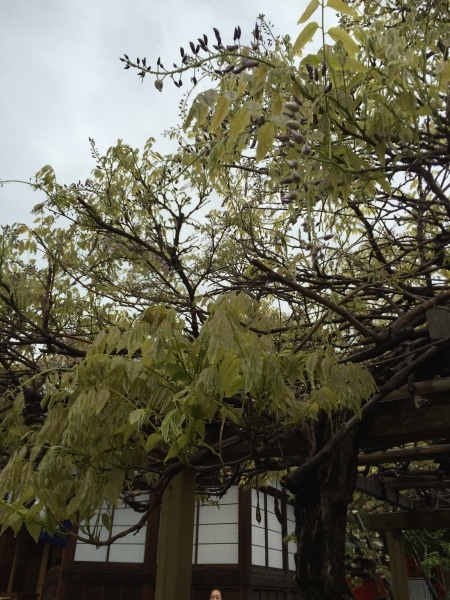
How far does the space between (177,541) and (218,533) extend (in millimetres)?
5347

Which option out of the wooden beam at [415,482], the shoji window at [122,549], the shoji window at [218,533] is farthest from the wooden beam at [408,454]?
the shoji window at [122,549]

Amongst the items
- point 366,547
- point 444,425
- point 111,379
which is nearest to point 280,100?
point 111,379

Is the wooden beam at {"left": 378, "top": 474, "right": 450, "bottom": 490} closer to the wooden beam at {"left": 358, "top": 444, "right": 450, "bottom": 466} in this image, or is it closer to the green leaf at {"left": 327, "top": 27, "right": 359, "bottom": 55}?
the wooden beam at {"left": 358, "top": 444, "right": 450, "bottom": 466}

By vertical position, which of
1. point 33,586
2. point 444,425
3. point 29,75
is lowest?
point 33,586

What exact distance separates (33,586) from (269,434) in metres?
8.37

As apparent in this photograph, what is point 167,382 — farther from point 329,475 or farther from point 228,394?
point 329,475

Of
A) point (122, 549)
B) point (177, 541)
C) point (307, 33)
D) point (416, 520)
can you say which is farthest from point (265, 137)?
point (122, 549)

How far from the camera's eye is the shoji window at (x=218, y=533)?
26.1ft

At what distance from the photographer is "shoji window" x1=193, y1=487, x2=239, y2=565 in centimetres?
795

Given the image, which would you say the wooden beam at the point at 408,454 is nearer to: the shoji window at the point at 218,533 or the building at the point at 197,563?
the building at the point at 197,563

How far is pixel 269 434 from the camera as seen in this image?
2.91m

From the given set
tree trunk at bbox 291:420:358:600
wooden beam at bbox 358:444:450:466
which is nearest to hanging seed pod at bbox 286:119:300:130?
tree trunk at bbox 291:420:358:600

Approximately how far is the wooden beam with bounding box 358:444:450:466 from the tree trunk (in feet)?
4.71

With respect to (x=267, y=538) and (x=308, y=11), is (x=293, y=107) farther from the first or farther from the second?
(x=267, y=538)
